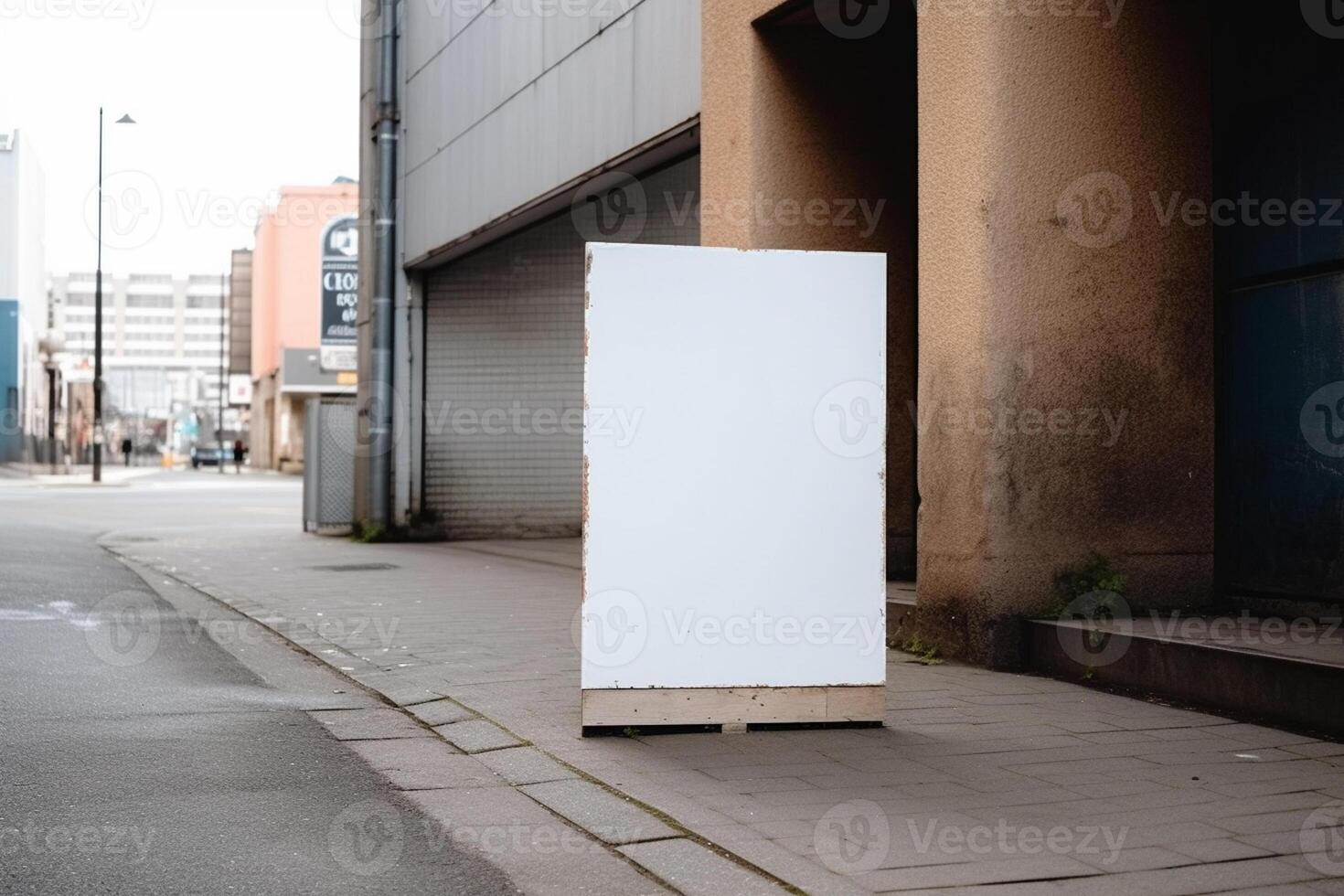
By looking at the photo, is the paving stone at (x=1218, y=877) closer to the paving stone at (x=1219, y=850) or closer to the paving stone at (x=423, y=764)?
the paving stone at (x=1219, y=850)

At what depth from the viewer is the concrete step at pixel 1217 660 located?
616cm

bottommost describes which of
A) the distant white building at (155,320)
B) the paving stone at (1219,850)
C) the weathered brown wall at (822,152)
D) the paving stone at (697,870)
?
the paving stone at (697,870)

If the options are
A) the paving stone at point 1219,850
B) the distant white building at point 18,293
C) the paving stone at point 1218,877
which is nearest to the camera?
the paving stone at point 1218,877

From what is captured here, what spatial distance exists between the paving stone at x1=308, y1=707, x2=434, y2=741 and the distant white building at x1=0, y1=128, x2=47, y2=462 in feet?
175

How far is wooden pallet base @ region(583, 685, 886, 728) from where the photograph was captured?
19.5 ft

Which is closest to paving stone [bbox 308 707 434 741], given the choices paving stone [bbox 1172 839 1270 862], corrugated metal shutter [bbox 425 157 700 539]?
paving stone [bbox 1172 839 1270 862]

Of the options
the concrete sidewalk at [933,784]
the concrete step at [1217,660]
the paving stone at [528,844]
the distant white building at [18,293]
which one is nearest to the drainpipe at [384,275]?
the concrete sidewalk at [933,784]

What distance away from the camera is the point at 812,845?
4367 millimetres

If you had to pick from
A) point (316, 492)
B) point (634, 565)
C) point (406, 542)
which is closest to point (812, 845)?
point (634, 565)

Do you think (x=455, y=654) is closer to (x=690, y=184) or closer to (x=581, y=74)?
(x=581, y=74)

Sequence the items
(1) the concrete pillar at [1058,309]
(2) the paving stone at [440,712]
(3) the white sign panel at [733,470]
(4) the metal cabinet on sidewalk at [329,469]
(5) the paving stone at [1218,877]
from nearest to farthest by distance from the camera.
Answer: (5) the paving stone at [1218,877], (3) the white sign panel at [733,470], (2) the paving stone at [440,712], (1) the concrete pillar at [1058,309], (4) the metal cabinet on sidewalk at [329,469]

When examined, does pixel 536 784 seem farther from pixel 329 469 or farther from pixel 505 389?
pixel 329 469

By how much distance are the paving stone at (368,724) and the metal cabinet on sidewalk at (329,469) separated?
13742 millimetres

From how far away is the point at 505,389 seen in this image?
62.4ft
